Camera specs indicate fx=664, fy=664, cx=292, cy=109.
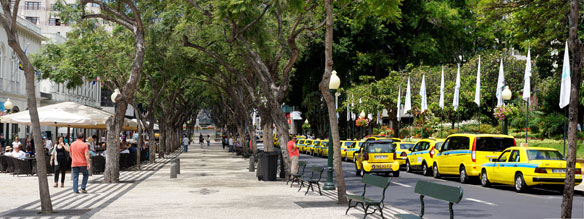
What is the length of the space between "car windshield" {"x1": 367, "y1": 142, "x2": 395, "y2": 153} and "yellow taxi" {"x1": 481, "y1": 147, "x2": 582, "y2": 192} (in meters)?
4.82

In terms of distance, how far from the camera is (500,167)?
20.6 metres

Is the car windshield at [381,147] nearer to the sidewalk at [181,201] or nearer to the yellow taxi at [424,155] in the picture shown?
the yellow taxi at [424,155]

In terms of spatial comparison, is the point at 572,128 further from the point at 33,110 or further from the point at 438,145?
the point at 438,145

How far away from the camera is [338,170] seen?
14.6m

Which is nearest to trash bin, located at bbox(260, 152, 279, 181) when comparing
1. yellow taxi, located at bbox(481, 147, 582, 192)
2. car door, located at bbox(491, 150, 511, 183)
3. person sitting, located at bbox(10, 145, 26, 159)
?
yellow taxi, located at bbox(481, 147, 582, 192)

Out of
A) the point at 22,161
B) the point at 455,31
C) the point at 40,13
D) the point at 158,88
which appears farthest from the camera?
the point at 40,13

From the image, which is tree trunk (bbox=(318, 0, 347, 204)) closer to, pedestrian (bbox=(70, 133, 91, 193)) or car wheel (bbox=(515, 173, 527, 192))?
car wheel (bbox=(515, 173, 527, 192))

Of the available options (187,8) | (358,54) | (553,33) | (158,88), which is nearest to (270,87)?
(187,8)

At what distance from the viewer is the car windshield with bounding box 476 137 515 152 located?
911 inches

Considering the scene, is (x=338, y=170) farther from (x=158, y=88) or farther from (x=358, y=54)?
(x=358, y=54)

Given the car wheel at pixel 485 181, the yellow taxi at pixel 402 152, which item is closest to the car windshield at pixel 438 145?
the yellow taxi at pixel 402 152

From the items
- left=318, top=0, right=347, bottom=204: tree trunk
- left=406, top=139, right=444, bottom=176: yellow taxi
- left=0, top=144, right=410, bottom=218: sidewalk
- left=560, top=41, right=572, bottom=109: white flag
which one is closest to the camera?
left=0, top=144, right=410, bottom=218: sidewalk

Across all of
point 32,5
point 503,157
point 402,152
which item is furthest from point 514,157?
point 32,5

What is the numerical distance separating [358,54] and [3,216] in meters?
35.7
